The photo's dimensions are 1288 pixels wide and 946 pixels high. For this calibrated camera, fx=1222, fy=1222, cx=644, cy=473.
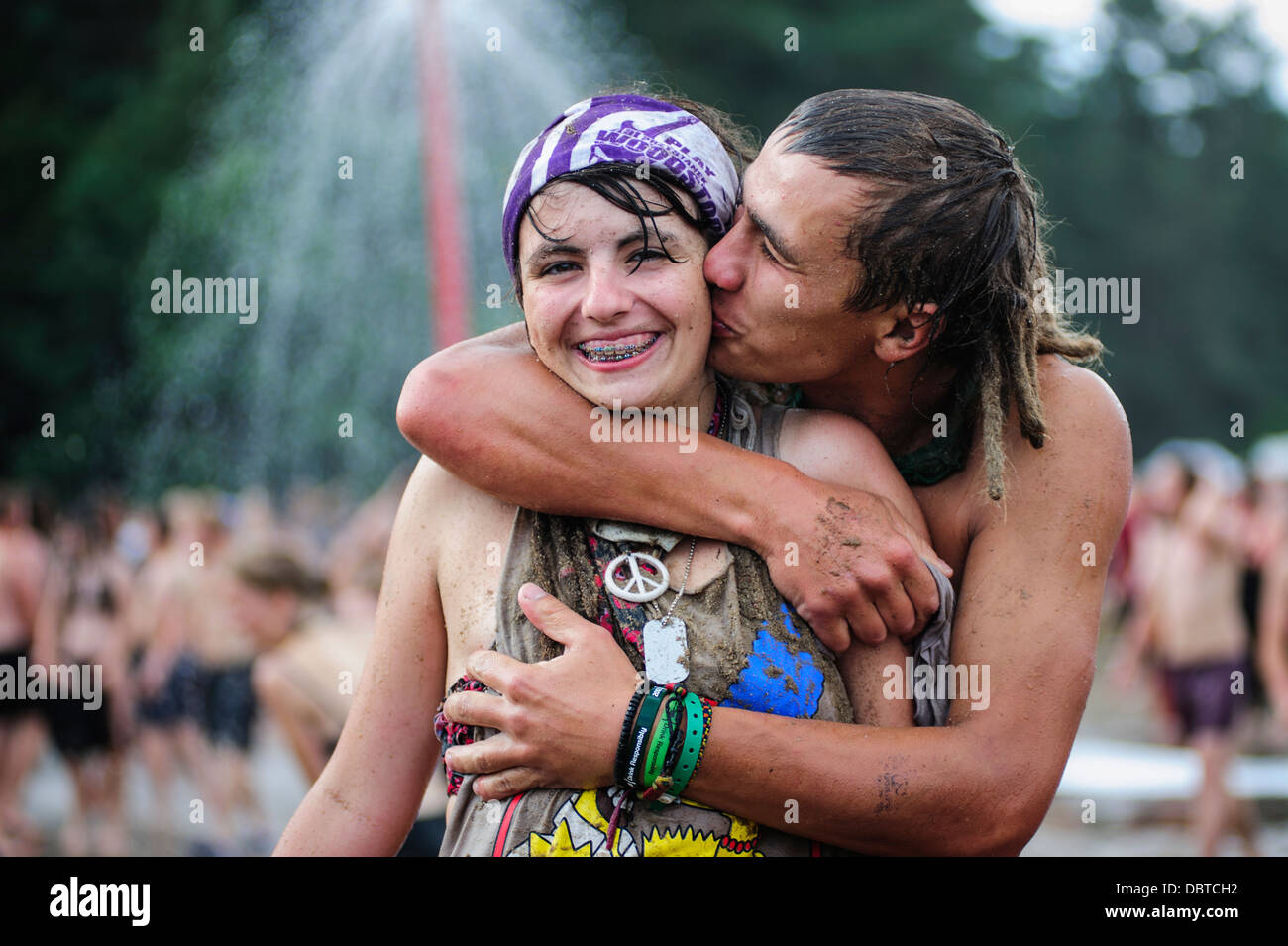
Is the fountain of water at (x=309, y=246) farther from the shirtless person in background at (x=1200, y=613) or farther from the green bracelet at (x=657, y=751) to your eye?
the green bracelet at (x=657, y=751)

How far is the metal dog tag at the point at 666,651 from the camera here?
199 cm

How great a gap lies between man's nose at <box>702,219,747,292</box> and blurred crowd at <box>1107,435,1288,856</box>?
21.6ft

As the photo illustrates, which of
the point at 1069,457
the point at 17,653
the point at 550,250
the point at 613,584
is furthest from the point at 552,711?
the point at 17,653

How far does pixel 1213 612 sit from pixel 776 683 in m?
7.70

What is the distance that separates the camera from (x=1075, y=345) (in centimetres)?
238

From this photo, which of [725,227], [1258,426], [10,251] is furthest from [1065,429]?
[1258,426]

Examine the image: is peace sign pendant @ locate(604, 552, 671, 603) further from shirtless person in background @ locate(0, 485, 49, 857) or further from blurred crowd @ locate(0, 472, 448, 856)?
shirtless person in background @ locate(0, 485, 49, 857)

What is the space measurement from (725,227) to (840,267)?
0.22m

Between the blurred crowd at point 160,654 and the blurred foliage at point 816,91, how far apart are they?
369 centimetres

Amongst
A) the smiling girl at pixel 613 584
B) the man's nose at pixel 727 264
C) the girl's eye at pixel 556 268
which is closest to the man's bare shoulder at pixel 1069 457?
the smiling girl at pixel 613 584

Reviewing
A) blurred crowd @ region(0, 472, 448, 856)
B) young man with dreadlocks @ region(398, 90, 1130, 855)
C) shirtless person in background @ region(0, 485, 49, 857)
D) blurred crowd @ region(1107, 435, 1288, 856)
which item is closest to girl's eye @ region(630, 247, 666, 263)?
young man with dreadlocks @ region(398, 90, 1130, 855)

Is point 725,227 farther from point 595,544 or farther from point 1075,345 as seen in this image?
point 1075,345

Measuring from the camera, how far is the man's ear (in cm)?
212

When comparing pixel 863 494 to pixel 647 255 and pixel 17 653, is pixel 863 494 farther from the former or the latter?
pixel 17 653
